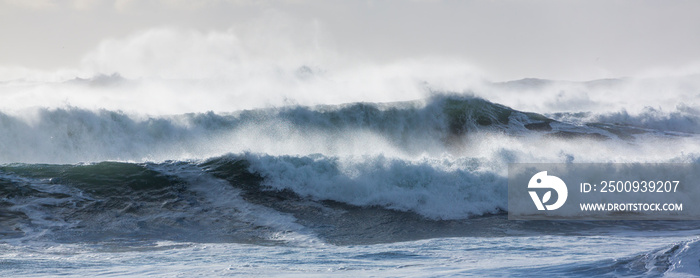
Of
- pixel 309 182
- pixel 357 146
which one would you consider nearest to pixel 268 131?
pixel 357 146

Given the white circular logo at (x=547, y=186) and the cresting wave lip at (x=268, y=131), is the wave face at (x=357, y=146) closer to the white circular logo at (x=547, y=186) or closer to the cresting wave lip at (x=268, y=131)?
the cresting wave lip at (x=268, y=131)

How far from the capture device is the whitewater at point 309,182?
8.60 meters

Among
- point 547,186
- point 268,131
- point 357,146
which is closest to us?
point 547,186

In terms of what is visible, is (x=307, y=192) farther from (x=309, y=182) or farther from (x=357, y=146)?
(x=357, y=146)

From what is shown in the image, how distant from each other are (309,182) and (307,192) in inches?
13.9

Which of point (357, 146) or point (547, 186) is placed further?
point (357, 146)

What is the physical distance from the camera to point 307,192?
14.3m

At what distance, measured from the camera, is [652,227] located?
12.0 meters

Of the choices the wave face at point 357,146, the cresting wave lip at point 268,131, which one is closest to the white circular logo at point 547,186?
the wave face at point 357,146

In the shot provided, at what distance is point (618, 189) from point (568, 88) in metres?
27.2

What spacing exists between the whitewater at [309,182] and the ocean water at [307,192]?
0.06m

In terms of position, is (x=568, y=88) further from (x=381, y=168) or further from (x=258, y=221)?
(x=258, y=221)

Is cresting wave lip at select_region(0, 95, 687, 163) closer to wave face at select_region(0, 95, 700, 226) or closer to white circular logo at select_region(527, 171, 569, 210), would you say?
wave face at select_region(0, 95, 700, 226)

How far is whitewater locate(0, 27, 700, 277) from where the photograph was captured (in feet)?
28.2
